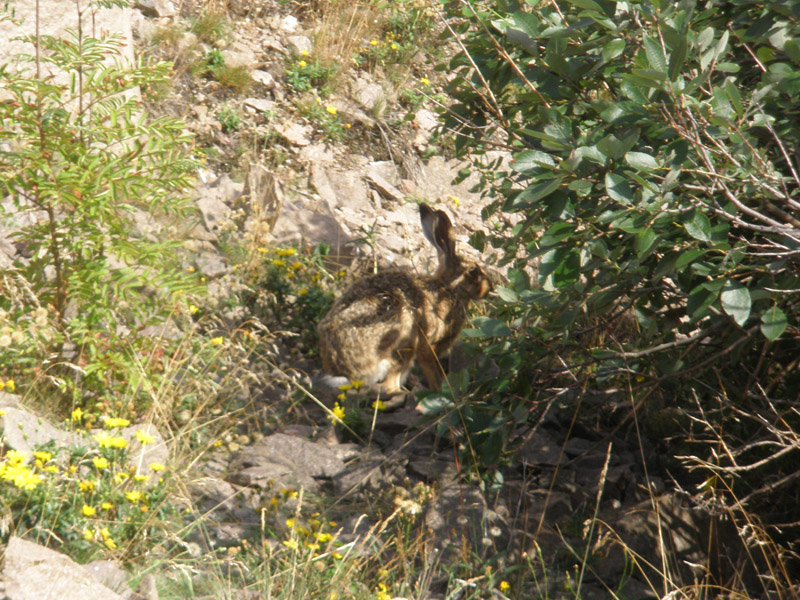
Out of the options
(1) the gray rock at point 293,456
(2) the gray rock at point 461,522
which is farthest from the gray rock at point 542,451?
(1) the gray rock at point 293,456

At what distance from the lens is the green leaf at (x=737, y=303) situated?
274cm

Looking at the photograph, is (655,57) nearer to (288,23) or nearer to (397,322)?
(397,322)

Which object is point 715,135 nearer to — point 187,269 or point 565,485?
point 565,485

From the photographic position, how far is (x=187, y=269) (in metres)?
5.83

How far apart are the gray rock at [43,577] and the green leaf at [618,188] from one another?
2.15 metres

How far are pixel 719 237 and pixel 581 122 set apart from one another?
4.37 feet

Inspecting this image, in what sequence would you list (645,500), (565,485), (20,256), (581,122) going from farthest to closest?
(20,256), (565,485), (645,500), (581,122)

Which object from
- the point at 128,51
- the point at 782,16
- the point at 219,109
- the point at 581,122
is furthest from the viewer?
the point at 219,109

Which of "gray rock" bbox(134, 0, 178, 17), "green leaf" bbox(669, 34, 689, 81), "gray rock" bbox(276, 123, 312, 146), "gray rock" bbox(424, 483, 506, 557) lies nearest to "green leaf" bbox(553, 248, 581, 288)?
"green leaf" bbox(669, 34, 689, 81)

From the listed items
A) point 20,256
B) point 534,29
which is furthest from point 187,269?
point 534,29

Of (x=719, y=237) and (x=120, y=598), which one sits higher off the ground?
(x=719, y=237)

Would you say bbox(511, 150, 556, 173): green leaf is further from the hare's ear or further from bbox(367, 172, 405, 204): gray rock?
bbox(367, 172, 405, 204): gray rock

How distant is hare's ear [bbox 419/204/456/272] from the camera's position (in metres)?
6.04

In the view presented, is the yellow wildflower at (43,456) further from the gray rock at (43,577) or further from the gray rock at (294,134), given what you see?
the gray rock at (294,134)
